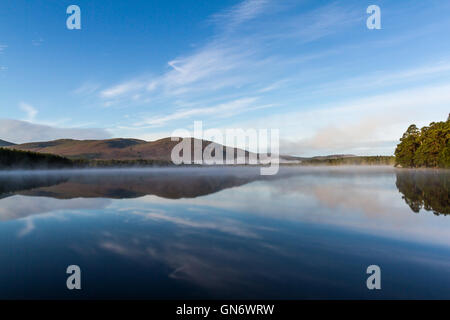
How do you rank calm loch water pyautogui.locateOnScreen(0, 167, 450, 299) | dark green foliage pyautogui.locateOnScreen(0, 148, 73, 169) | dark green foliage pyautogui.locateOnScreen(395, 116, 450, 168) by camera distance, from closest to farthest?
calm loch water pyautogui.locateOnScreen(0, 167, 450, 299) < dark green foliage pyautogui.locateOnScreen(395, 116, 450, 168) < dark green foliage pyautogui.locateOnScreen(0, 148, 73, 169)

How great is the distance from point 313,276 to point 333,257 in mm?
1535

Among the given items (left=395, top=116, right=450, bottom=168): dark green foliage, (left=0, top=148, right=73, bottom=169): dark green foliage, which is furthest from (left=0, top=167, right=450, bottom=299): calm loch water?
(left=0, top=148, right=73, bottom=169): dark green foliage

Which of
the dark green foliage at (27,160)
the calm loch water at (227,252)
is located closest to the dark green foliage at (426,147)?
the calm loch water at (227,252)

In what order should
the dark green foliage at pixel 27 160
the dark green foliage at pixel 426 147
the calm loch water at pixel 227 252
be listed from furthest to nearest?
the dark green foliage at pixel 27 160, the dark green foliage at pixel 426 147, the calm loch water at pixel 227 252

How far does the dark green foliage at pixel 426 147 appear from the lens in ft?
202

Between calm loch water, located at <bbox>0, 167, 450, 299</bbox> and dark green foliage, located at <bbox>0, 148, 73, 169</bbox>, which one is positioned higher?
dark green foliage, located at <bbox>0, 148, 73, 169</bbox>

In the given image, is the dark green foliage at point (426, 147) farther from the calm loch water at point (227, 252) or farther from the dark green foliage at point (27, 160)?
the dark green foliage at point (27, 160)

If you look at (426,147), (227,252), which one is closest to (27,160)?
(227,252)

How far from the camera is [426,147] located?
67875 millimetres

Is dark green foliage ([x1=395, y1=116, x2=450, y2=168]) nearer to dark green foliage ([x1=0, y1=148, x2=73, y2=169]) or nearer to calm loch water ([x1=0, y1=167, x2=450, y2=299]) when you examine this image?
calm loch water ([x1=0, y1=167, x2=450, y2=299])

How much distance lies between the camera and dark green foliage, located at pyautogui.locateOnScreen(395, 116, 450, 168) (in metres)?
61.5

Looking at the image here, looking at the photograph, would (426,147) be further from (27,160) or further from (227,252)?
(27,160)

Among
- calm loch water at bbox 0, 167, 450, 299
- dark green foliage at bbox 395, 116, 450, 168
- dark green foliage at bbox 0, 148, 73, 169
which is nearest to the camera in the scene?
calm loch water at bbox 0, 167, 450, 299
